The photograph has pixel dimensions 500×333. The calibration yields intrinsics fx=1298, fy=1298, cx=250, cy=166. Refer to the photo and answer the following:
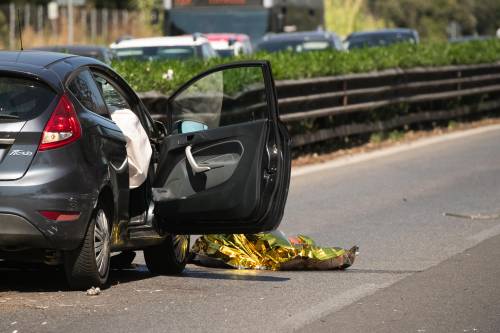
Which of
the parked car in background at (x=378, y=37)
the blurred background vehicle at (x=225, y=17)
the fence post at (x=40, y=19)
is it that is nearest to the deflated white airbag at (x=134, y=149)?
the blurred background vehicle at (x=225, y=17)

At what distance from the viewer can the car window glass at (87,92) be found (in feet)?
26.3

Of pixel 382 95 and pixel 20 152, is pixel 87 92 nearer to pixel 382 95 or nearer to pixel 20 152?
pixel 20 152

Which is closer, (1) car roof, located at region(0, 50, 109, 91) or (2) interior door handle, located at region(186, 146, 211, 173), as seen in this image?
(1) car roof, located at region(0, 50, 109, 91)

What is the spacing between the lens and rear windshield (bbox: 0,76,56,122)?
7.68m

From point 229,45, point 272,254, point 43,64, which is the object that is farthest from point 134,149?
point 229,45

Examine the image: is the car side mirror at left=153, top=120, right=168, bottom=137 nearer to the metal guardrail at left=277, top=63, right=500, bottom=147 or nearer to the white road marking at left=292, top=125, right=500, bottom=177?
the white road marking at left=292, top=125, right=500, bottom=177

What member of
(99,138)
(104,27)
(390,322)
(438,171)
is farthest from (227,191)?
(104,27)

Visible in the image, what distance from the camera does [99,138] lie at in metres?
7.99

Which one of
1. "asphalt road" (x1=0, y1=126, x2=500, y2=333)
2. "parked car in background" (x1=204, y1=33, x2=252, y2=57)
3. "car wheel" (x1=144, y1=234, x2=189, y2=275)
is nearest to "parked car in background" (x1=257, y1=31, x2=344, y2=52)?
"parked car in background" (x1=204, y1=33, x2=252, y2=57)

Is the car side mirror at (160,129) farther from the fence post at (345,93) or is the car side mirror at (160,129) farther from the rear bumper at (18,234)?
the fence post at (345,93)

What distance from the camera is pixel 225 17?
98.3 ft

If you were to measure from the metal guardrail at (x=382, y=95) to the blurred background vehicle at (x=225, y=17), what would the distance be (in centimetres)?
602

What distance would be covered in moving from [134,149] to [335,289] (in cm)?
161

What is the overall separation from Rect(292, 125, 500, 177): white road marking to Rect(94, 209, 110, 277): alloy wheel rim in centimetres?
853
